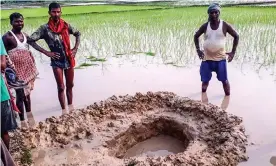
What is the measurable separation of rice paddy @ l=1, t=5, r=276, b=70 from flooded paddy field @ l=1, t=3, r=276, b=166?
2cm

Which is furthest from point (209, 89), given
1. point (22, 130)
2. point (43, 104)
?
point (22, 130)

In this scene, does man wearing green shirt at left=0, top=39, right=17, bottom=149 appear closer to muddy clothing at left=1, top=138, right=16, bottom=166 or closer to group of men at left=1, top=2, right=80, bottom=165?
muddy clothing at left=1, top=138, right=16, bottom=166

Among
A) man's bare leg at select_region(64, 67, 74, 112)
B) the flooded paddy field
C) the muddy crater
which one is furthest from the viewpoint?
man's bare leg at select_region(64, 67, 74, 112)

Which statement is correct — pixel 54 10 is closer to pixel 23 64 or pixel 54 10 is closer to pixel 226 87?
pixel 23 64

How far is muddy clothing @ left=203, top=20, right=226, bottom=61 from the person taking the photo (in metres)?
4.04

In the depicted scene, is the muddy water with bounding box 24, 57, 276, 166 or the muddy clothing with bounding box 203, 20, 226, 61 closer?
the muddy water with bounding box 24, 57, 276, 166

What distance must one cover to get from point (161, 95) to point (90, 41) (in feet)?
15.9

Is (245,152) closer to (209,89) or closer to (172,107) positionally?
(172,107)

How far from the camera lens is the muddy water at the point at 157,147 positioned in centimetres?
324

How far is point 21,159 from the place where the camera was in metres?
2.81

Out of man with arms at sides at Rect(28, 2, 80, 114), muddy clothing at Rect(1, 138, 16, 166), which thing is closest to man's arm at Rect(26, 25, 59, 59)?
man with arms at sides at Rect(28, 2, 80, 114)

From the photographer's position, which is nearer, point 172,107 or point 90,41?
point 172,107

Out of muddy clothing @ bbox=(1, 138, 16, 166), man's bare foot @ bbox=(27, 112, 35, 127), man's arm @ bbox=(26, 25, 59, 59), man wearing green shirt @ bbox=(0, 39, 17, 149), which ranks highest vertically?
man's arm @ bbox=(26, 25, 59, 59)

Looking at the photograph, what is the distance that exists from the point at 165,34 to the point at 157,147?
5497 millimetres
